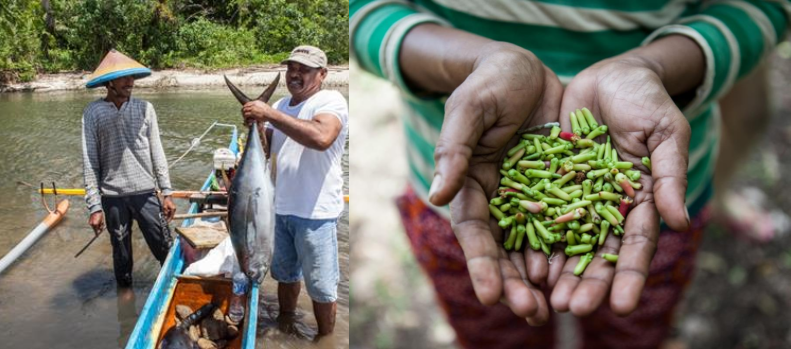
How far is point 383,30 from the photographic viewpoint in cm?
152

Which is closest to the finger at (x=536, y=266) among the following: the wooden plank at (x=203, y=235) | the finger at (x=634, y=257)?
the finger at (x=634, y=257)

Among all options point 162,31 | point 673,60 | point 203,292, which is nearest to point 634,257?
point 673,60

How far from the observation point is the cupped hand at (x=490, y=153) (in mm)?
1125

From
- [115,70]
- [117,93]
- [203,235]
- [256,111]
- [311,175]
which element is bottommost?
[203,235]

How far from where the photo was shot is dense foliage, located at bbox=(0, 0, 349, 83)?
50.1 ft

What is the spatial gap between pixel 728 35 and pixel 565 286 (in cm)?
69

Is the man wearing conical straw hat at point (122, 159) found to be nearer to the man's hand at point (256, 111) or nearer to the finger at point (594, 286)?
the man's hand at point (256, 111)

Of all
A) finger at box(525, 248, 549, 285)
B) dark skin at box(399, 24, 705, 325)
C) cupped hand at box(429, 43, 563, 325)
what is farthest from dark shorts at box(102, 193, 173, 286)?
finger at box(525, 248, 549, 285)

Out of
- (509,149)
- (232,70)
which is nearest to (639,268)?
(509,149)

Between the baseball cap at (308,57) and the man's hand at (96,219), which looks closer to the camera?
the baseball cap at (308,57)

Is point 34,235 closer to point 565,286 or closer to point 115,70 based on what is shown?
point 115,70

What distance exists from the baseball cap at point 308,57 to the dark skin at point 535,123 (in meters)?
0.92

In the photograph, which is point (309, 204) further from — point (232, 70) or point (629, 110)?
point (232, 70)

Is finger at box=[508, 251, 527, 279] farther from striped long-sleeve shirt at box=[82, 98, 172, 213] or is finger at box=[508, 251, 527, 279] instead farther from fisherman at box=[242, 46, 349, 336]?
striped long-sleeve shirt at box=[82, 98, 172, 213]
